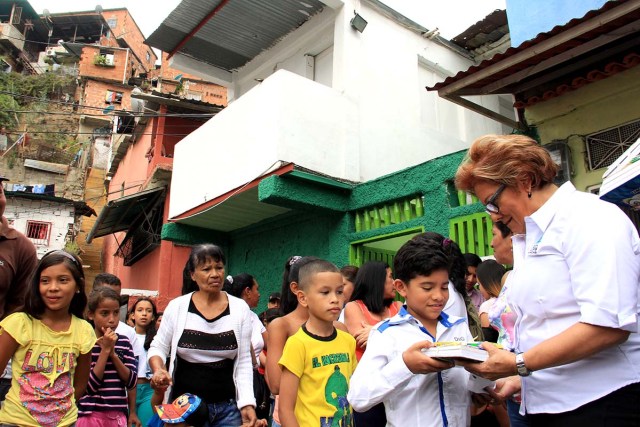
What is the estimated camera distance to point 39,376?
2.94 meters

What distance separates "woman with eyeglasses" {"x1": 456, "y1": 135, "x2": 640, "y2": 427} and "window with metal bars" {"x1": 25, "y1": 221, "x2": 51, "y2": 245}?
24.9 meters

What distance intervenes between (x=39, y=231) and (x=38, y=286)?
23087mm

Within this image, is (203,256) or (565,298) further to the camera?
(203,256)

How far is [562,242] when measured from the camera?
6.03ft

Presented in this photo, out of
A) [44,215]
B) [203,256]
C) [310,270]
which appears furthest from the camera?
[44,215]

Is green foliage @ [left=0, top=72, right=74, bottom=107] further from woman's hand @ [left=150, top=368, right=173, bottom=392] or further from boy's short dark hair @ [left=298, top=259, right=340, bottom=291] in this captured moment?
boy's short dark hair @ [left=298, top=259, right=340, bottom=291]

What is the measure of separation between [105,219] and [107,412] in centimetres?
1230

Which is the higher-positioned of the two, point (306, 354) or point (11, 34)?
point (11, 34)

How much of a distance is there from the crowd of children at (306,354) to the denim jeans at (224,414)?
3 cm

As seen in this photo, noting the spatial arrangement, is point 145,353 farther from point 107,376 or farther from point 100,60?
point 100,60

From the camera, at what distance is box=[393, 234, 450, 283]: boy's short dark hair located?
8.08 ft

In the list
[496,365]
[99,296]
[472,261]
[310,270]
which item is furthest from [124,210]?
[496,365]

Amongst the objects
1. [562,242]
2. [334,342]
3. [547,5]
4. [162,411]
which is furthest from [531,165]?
[547,5]

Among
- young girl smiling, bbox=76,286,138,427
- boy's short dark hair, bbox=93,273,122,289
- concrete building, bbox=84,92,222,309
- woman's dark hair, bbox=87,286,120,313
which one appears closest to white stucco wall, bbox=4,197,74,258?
concrete building, bbox=84,92,222,309
